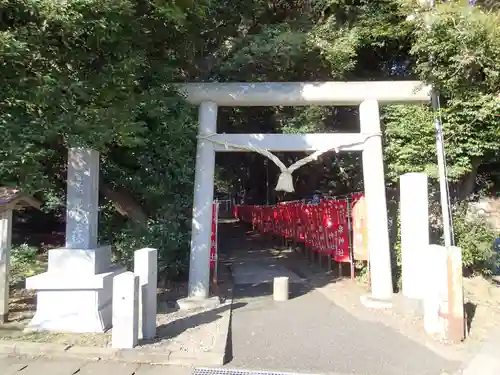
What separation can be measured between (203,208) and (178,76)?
276cm

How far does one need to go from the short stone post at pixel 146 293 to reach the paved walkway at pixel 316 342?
3.72 feet

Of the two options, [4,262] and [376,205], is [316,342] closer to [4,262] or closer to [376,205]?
[376,205]

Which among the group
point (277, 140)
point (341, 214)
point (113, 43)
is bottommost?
point (341, 214)

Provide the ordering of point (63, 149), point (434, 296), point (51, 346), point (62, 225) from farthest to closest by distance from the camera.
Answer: point (62, 225) < point (63, 149) < point (434, 296) < point (51, 346)

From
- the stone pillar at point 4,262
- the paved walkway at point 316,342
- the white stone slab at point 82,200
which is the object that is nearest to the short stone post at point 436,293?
the paved walkway at point 316,342

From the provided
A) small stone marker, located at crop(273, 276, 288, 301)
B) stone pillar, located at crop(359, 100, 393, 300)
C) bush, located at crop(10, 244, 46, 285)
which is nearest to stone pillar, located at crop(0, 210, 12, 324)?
bush, located at crop(10, 244, 46, 285)

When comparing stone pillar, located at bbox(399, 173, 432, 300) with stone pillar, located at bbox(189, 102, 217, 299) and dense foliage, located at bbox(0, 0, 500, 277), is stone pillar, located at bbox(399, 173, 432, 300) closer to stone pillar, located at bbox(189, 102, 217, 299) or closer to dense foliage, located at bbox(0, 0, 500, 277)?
dense foliage, located at bbox(0, 0, 500, 277)

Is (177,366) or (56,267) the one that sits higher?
(56,267)

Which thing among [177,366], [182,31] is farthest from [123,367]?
[182,31]

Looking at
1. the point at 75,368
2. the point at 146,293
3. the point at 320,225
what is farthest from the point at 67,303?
the point at 320,225

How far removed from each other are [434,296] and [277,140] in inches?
152

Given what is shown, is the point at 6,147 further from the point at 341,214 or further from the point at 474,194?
the point at 474,194

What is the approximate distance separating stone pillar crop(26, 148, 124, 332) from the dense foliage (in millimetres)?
815

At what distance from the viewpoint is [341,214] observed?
33.8ft
